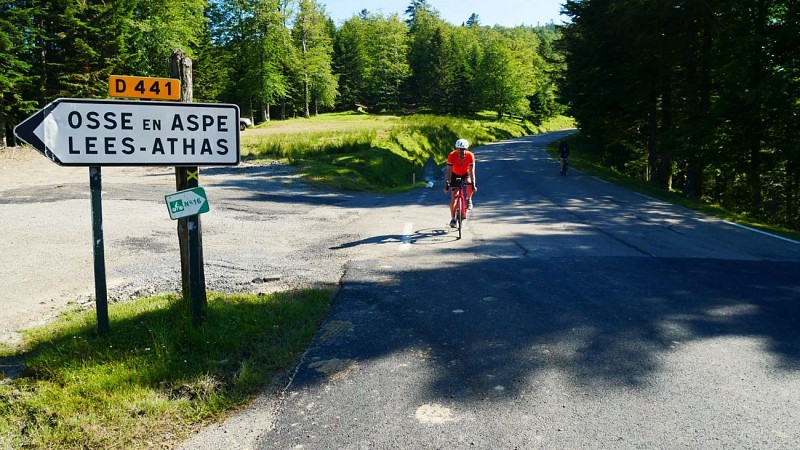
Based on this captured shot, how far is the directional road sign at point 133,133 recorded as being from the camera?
4.54m

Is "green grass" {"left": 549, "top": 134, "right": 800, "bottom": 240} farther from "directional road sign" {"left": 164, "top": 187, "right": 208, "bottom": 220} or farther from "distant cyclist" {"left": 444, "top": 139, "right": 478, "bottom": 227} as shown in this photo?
"directional road sign" {"left": 164, "top": 187, "right": 208, "bottom": 220}

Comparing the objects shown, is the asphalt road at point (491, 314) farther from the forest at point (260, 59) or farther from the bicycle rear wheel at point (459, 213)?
the forest at point (260, 59)

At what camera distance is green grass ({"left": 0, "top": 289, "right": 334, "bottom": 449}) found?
354 centimetres

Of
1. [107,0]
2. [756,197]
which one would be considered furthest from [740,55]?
[107,0]

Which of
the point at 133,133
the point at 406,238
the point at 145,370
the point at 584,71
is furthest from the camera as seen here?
the point at 584,71

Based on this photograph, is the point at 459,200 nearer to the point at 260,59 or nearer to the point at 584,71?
the point at 584,71

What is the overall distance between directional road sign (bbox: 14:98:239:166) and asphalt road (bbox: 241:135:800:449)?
2.11 metres

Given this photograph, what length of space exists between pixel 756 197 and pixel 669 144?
11.8 feet

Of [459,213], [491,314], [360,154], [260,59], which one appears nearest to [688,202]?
[459,213]

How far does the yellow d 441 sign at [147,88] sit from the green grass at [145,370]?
204 centimetres

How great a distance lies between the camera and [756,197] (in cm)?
1966

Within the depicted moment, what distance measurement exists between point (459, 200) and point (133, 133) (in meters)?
6.26

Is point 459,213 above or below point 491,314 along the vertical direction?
above

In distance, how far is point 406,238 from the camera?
9719 mm
